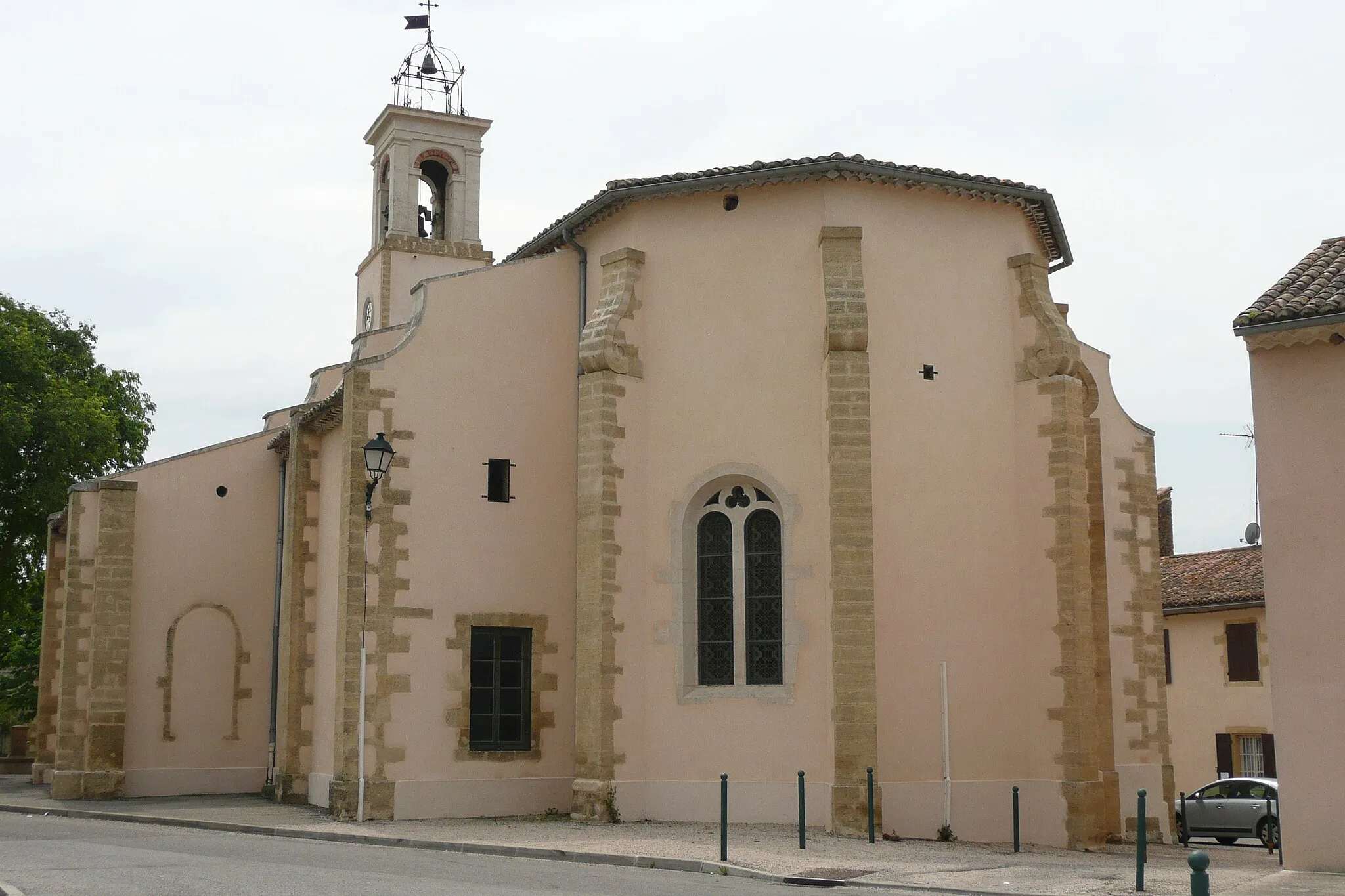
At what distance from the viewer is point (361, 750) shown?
762 inches

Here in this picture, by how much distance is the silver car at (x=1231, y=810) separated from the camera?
2435cm

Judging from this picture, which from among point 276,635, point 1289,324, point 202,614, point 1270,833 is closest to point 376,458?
point 276,635

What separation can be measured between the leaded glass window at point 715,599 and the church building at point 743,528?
0.14 feet

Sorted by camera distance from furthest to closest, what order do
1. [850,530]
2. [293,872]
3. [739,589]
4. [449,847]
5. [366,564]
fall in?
1. [366,564]
2. [739,589]
3. [850,530]
4. [449,847]
5. [293,872]

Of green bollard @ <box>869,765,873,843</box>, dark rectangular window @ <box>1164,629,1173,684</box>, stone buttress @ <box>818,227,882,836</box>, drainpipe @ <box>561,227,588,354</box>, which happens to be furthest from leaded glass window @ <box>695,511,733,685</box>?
dark rectangular window @ <box>1164,629,1173,684</box>

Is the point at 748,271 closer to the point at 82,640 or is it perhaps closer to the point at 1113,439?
the point at 1113,439

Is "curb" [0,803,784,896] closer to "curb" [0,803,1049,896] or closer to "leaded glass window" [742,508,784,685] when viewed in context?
"curb" [0,803,1049,896]

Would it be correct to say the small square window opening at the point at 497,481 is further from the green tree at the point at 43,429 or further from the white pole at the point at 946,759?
the green tree at the point at 43,429

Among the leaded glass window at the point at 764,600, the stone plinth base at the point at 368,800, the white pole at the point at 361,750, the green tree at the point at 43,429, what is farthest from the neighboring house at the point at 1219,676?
the green tree at the point at 43,429

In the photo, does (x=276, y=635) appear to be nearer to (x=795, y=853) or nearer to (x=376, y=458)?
(x=376, y=458)

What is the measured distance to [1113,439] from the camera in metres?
24.3

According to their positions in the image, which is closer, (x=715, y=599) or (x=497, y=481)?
(x=715, y=599)

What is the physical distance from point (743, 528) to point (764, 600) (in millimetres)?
1009

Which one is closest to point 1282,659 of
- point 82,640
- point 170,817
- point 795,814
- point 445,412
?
point 795,814
